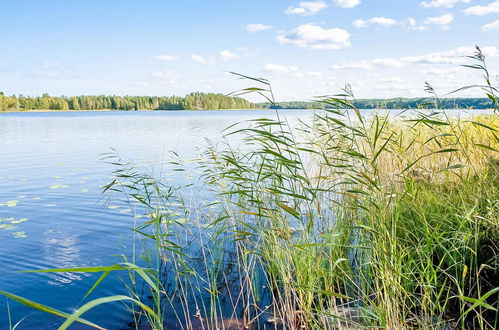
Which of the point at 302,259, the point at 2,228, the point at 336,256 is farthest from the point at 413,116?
the point at 2,228

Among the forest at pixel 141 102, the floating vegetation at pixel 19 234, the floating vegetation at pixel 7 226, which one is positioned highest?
the forest at pixel 141 102

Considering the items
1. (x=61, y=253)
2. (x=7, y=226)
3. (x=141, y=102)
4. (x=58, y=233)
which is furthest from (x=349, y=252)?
(x=141, y=102)

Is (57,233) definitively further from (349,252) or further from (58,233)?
(349,252)

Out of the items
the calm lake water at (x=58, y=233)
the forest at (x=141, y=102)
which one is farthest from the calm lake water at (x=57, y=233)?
the forest at (x=141, y=102)

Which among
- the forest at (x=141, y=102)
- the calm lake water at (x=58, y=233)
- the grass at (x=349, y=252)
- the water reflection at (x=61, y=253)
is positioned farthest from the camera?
the forest at (x=141, y=102)

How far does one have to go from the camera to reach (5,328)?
4281 millimetres

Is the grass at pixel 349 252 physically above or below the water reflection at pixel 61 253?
above

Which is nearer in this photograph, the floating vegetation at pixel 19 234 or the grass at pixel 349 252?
the grass at pixel 349 252

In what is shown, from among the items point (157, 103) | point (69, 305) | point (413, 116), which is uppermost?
point (157, 103)

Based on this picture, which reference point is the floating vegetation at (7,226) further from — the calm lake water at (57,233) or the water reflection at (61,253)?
the water reflection at (61,253)

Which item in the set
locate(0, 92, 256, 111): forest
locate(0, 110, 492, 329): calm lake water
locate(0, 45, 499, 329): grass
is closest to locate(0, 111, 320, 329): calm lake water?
locate(0, 110, 492, 329): calm lake water

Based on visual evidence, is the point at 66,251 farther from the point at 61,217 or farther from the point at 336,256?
the point at 336,256

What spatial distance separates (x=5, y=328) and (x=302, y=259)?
360 cm

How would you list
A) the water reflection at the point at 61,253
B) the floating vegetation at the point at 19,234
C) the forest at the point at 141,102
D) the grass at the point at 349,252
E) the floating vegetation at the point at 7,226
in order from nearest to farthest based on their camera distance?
the grass at the point at 349,252
the water reflection at the point at 61,253
the floating vegetation at the point at 19,234
the floating vegetation at the point at 7,226
the forest at the point at 141,102
